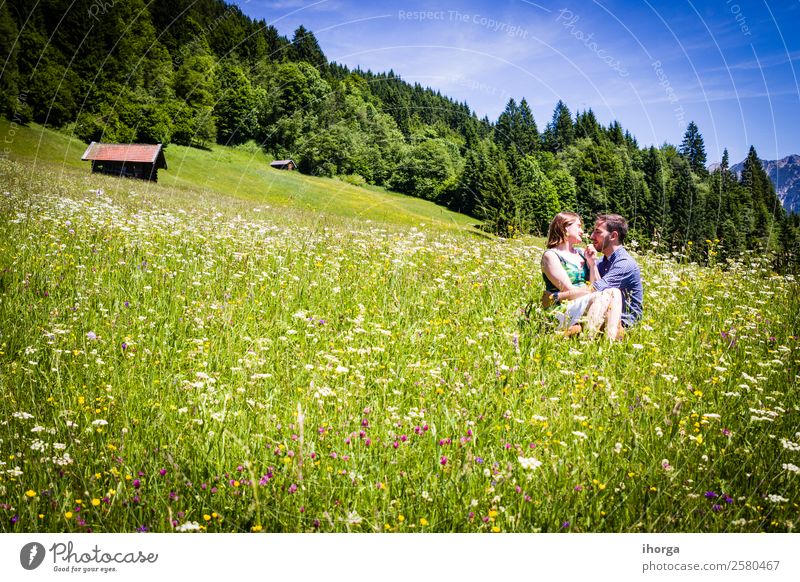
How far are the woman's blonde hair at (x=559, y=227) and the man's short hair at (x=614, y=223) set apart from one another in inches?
9.5

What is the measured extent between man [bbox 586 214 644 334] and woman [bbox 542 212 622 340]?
0.13 meters

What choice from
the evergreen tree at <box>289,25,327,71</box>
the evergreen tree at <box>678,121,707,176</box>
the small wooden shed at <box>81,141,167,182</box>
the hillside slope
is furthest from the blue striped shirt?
the small wooden shed at <box>81,141,167,182</box>

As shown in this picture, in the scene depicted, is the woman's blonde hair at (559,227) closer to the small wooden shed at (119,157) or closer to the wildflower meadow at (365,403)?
the wildflower meadow at (365,403)

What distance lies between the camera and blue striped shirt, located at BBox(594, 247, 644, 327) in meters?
4.95

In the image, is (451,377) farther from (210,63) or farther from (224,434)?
(210,63)

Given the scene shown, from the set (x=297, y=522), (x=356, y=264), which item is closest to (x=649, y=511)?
(x=297, y=522)

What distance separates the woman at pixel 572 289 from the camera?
468 cm

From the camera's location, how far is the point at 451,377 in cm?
359

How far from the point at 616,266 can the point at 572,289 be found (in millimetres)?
487

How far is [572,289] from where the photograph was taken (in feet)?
16.5

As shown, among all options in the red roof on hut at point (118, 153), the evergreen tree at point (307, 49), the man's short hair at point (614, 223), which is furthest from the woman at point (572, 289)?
the red roof on hut at point (118, 153)

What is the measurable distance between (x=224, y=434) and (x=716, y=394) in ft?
10.9

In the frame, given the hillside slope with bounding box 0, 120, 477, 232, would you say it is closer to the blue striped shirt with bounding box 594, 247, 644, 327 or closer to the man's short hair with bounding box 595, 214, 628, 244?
the man's short hair with bounding box 595, 214, 628, 244
